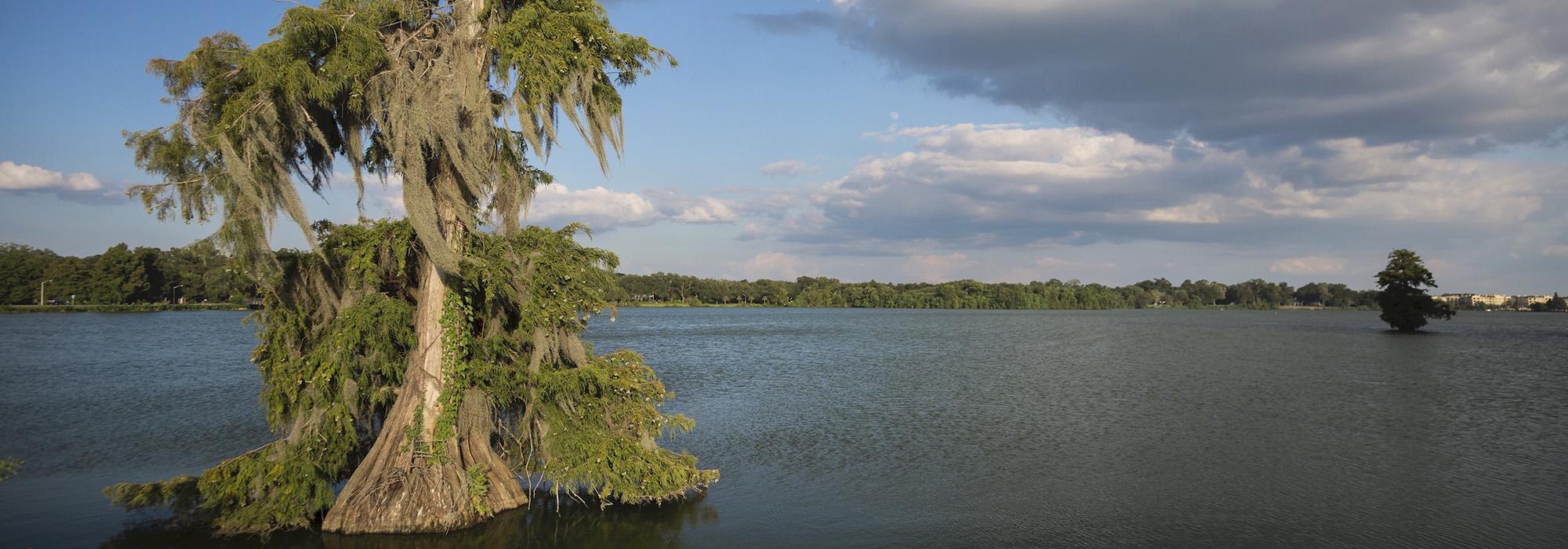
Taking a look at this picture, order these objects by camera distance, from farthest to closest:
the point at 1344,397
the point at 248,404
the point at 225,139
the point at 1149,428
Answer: the point at 1344,397 < the point at 248,404 < the point at 1149,428 < the point at 225,139

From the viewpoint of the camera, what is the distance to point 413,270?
1173cm

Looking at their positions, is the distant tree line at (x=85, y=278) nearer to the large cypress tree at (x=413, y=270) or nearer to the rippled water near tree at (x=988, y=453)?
the rippled water near tree at (x=988, y=453)

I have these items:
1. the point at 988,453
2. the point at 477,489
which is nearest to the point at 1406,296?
the point at 988,453

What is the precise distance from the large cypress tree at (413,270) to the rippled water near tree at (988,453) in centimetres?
73

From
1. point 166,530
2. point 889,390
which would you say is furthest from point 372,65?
point 889,390

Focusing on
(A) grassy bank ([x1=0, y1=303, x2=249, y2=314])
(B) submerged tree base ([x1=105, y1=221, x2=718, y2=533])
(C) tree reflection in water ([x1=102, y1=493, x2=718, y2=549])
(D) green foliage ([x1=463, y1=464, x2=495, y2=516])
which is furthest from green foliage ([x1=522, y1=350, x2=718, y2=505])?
(A) grassy bank ([x1=0, y1=303, x2=249, y2=314])

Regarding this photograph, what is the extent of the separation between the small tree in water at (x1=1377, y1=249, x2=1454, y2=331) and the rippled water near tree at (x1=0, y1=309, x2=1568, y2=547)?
31867 millimetres

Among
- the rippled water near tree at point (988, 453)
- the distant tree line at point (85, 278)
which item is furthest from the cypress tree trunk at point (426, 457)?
the distant tree line at point (85, 278)

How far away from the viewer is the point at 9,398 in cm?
2284

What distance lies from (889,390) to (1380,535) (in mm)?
16219

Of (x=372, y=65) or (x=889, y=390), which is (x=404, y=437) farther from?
(x=889, y=390)

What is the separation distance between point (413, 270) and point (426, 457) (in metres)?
2.83

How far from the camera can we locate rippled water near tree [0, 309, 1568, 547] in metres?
11.3

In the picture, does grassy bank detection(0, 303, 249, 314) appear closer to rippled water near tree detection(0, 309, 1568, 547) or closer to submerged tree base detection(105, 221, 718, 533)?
rippled water near tree detection(0, 309, 1568, 547)
